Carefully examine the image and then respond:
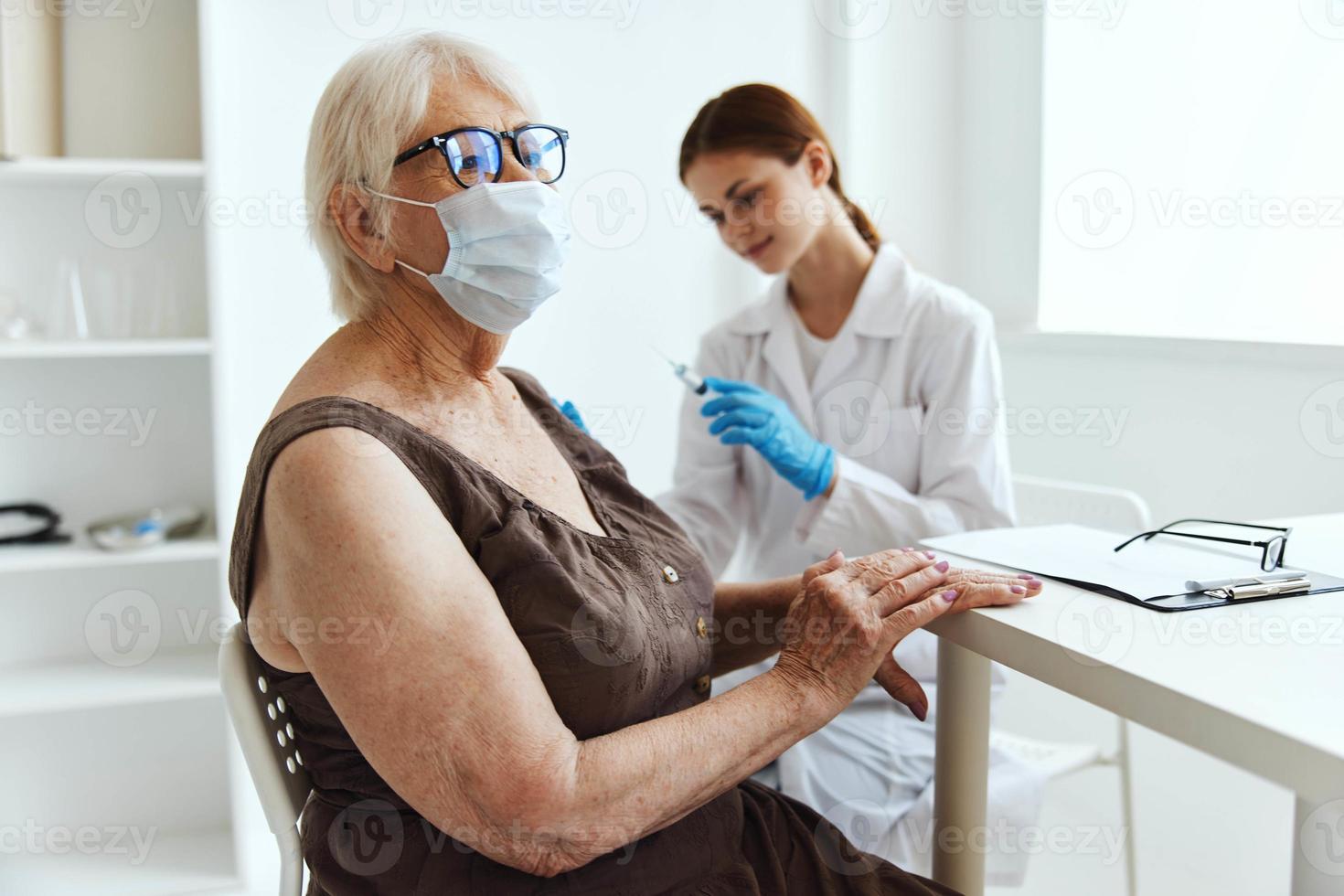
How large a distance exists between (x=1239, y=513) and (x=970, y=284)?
90 centimetres

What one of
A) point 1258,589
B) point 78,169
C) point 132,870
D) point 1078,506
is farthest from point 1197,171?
point 132,870

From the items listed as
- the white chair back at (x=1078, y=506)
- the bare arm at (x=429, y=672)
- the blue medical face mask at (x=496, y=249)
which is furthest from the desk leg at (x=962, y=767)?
the white chair back at (x=1078, y=506)

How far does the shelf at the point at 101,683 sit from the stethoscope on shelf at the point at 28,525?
269 millimetres

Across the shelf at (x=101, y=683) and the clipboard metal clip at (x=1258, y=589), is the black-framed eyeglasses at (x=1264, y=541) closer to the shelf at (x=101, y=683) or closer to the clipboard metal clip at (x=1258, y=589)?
the clipboard metal clip at (x=1258, y=589)

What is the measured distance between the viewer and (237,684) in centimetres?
89

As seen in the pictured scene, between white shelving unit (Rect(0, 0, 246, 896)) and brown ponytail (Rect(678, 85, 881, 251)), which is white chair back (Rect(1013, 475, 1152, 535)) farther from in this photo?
white shelving unit (Rect(0, 0, 246, 896))

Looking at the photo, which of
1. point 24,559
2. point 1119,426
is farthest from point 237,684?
point 1119,426

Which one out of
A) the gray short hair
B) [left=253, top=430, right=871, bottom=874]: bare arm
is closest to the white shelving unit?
the gray short hair

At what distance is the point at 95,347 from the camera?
1917mm

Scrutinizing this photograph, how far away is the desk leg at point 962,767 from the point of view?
3.26 ft

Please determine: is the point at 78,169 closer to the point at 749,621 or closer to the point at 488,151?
the point at 488,151

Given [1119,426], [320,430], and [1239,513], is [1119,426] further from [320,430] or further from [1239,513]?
[320,430]

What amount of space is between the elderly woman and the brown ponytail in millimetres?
661

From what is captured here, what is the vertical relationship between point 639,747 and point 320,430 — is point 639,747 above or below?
below
